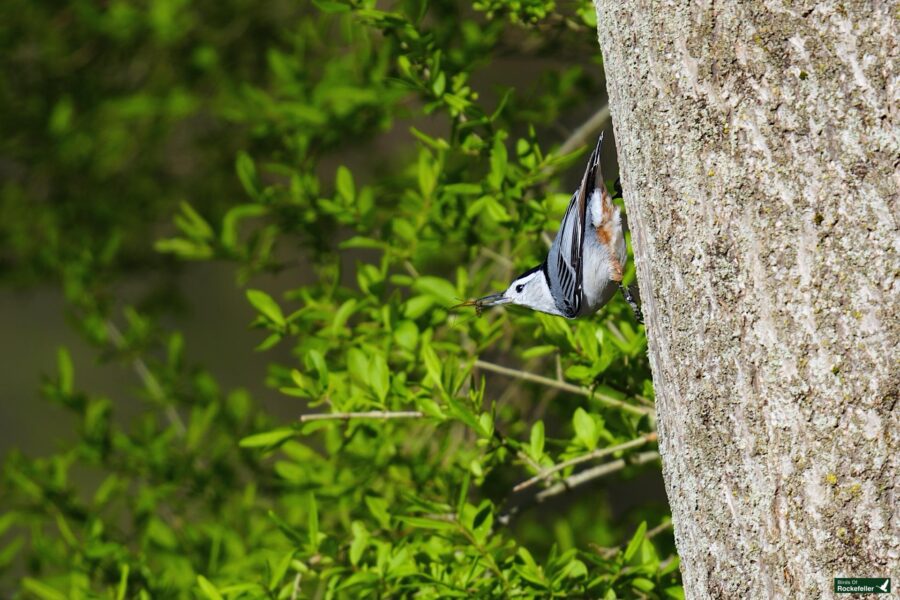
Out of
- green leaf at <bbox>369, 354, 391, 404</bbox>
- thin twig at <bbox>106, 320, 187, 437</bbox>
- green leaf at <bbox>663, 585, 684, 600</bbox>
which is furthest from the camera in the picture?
thin twig at <bbox>106, 320, 187, 437</bbox>

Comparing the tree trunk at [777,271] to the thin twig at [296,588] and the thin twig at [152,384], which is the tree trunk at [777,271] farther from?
the thin twig at [152,384]

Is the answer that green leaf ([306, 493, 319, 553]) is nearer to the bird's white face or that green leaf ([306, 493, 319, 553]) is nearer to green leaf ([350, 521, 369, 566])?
green leaf ([350, 521, 369, 566])

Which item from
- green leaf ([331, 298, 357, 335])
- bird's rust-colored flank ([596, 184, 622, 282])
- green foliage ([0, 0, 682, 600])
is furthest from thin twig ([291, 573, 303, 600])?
bird's rust-colored flank ([596, 184, 622, 282])

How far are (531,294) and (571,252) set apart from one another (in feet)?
0.49

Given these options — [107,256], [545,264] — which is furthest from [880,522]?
[107,256]

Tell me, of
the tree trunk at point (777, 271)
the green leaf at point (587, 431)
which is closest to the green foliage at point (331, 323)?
the green leaf at point (587, 431)

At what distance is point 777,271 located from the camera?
Answer: 3.74 feet

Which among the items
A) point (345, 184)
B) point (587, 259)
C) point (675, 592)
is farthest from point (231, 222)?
point (675, 592)

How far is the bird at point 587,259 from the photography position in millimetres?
1628

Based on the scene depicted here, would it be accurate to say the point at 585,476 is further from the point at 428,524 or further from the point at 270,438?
the point at 270,438

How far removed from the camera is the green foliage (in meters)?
1.69

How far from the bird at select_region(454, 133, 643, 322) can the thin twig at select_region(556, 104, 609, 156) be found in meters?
0.76

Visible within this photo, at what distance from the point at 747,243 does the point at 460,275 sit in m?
0.86

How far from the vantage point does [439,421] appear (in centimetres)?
163
